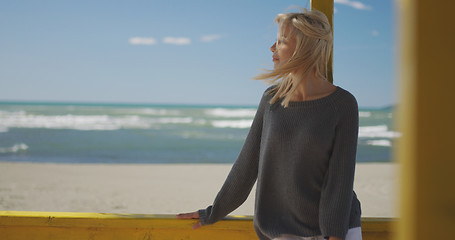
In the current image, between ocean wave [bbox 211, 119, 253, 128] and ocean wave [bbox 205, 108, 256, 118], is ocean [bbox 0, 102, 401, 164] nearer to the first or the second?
ocean wave [bbox 211, 119, 253, 128]

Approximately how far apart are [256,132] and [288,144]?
0.20m

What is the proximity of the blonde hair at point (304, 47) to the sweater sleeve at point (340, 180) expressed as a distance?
176 millimetres

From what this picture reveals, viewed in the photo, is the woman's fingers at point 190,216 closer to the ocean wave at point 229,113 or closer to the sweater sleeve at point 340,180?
the sweater sleeve at point 340,180

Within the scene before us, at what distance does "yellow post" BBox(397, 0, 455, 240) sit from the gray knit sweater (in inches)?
36.5

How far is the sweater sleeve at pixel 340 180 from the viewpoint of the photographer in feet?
4.16

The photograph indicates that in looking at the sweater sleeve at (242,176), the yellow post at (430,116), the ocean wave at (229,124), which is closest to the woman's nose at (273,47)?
the sweater sleeve at (242,176)

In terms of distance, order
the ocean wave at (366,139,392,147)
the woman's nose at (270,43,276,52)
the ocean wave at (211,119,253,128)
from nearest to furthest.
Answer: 1. the woman's nose at (270,43,276,52)
2. the ocean wave at (366,139,392,147)
3. the ocean wave at (211,119,253,128)

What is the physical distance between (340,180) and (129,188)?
5.27 meters

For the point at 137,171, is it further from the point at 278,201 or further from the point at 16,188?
the point at 278,201

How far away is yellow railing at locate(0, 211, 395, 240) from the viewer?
5.57ft

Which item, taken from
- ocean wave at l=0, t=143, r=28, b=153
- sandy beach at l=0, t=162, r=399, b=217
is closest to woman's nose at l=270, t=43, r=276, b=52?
sandy beach at l=0, t=162, r=399, b=217

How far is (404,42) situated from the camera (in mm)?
386

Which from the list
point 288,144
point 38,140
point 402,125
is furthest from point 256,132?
point 38,140

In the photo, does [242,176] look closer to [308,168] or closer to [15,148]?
[308,168]
